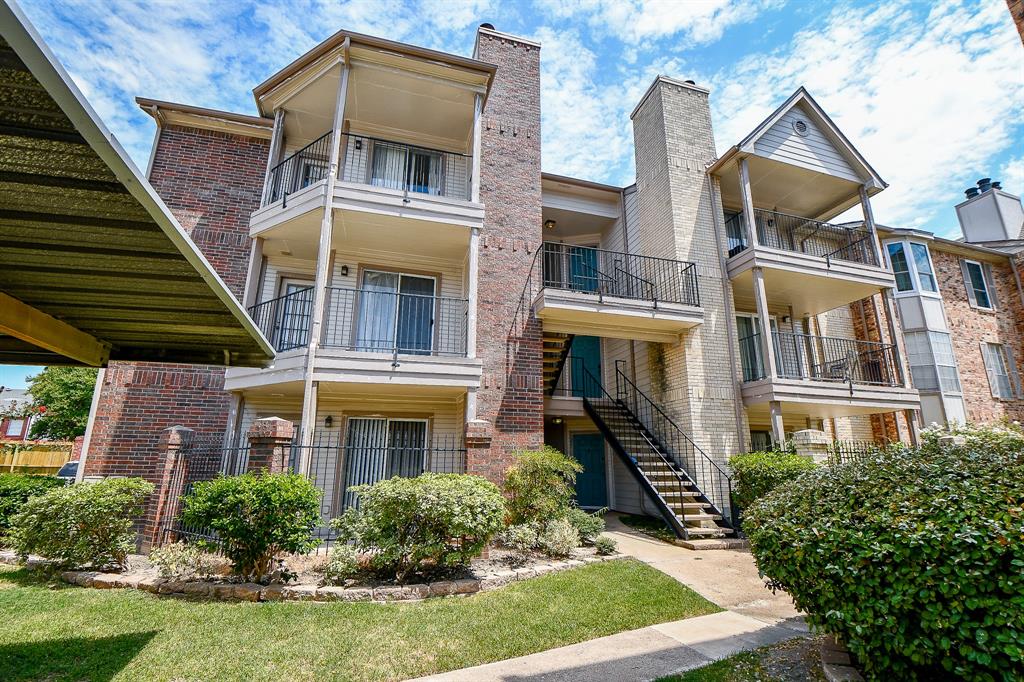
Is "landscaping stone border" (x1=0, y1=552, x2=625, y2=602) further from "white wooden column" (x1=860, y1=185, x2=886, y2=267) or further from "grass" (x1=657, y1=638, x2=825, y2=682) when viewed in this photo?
"white wooden column" (x1=860, y1=185, x2=886, y2=267)

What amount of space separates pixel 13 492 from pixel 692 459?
13798 millimetres

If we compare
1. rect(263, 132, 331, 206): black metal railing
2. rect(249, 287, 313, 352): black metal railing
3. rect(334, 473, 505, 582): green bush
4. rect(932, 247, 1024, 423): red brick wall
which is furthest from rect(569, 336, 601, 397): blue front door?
rect(932, 247, 1024, 423): red brick wall

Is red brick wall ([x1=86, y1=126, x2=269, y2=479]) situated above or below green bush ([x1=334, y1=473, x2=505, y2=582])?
above

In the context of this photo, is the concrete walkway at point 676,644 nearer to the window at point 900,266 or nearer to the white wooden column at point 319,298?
the white wooden column at point 319,298

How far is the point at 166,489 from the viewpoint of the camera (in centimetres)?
746

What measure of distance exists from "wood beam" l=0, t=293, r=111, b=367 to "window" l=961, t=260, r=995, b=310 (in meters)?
25.4

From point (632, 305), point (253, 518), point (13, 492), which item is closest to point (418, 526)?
point (253, 518)

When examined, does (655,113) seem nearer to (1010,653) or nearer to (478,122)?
(478,122)

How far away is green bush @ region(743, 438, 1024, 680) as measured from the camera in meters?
2.49

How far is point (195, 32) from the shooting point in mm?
9344

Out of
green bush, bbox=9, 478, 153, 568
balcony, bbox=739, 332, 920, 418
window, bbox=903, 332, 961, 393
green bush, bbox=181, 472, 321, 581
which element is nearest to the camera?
green bush, bbox=181, 472, 321, 581

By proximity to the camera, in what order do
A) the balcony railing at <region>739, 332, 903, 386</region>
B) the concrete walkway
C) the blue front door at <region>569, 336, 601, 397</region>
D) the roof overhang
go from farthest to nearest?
the blue front door at <region>569, 336, 601, 397</region>
the balcony railing at <region>739, 332, 903, 386</region>
the concrete walkway
the roof overhang

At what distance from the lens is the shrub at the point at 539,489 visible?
27.6 ft

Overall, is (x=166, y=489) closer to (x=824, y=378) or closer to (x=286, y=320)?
(x=286, y=320)
